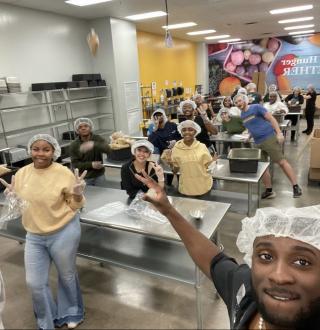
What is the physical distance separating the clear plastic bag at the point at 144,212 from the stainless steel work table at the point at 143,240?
0.05 meters

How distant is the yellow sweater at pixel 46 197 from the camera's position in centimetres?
196

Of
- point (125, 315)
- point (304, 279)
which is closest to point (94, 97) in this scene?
point (125, 315)

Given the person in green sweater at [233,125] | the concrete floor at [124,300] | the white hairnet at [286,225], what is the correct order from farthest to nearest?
the person in green sweater at [233,125], the concrete floor at [124,300], the white hairnet at [286,225]

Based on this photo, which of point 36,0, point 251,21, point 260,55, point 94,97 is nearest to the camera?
point 36,0

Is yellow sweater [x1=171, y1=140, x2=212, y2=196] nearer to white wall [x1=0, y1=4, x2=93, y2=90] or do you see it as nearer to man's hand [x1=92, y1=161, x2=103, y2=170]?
man's hand [x1=92, y1=161, x2=103, y2=170]

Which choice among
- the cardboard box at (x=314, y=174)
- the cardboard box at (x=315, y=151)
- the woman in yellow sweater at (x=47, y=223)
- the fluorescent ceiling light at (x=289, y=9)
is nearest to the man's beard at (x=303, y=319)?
the woman in yellow sweater at (x=47, y=223)

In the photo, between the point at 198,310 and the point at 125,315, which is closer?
the point at 198,310

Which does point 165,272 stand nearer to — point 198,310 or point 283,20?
point 198,310

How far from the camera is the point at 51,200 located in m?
1.97

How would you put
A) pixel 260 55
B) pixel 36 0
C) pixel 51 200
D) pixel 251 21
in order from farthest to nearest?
pixel 260 55
pixel 251 21
pixel 36 0
pixel 51 200

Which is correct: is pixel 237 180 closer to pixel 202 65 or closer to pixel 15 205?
A: pixel 15 205

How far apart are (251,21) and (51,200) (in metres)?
7.76

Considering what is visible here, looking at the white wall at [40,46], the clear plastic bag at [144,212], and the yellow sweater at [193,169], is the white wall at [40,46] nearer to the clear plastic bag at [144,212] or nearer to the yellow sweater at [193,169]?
the yellow sweater at [193,169]

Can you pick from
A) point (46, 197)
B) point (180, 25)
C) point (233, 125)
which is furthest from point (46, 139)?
point (180, 25)
